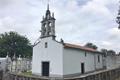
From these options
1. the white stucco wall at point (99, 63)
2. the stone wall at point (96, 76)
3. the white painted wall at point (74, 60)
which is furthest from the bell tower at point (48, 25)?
the white stucco wall at point (99, 63)

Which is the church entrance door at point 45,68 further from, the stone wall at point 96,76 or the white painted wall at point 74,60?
the stone wall at point 96,76

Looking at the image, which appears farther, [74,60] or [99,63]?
[99,63]

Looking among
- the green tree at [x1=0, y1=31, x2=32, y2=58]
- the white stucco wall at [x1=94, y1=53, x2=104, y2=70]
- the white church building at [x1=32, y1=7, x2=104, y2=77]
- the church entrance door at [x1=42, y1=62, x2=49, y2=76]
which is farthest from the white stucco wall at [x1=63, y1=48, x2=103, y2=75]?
the green tree at [x1=0, y1=31, x2=32, y2=58]

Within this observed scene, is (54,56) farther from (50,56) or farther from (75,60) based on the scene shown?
(75,60)

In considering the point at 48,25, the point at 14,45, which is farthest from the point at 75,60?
the point at 14,45

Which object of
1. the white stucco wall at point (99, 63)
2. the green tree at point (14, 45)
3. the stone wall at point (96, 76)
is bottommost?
the stone wall at point (96, 76)

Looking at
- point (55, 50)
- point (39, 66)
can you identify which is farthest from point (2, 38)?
point (55, 50)

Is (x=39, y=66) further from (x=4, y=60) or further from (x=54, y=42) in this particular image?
(x=4, y=60)

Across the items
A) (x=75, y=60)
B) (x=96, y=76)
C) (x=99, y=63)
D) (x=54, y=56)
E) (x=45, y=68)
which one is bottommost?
(x=96, y=76)

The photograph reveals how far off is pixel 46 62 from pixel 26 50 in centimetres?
2392

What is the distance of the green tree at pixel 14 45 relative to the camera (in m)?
41.4

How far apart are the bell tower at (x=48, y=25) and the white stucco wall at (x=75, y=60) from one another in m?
3.64

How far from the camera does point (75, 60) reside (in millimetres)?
22781

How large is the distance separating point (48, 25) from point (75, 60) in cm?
663
